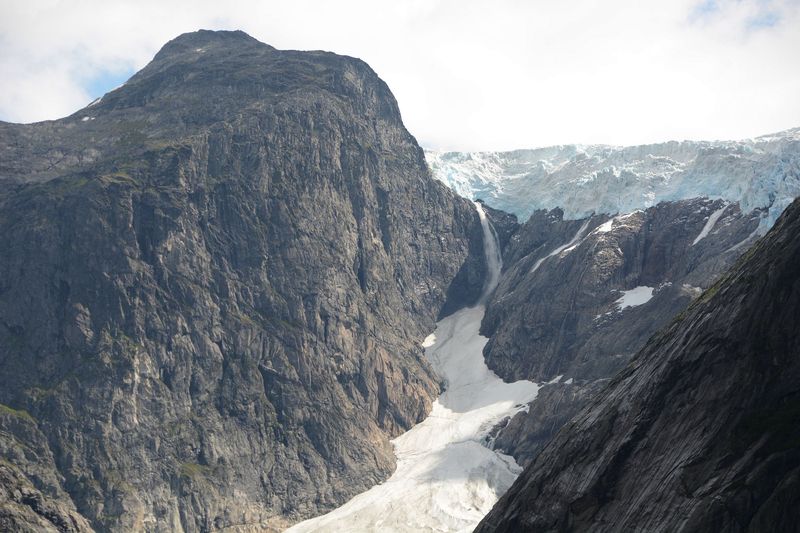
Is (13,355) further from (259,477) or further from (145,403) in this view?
(259,477)

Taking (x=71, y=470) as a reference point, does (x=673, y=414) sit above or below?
below

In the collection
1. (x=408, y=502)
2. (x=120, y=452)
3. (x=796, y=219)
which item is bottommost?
(x=408, y=502)

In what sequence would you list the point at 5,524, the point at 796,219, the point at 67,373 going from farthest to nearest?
1. the point at 67,373
2. the point at 5,524
3. the point at 796,219

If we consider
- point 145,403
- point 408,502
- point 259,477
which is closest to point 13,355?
point 145,403

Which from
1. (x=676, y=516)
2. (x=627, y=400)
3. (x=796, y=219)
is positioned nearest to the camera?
(x=676, y=516)

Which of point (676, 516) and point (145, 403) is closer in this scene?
point (676, 516)

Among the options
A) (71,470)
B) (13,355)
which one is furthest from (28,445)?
(13,355)
